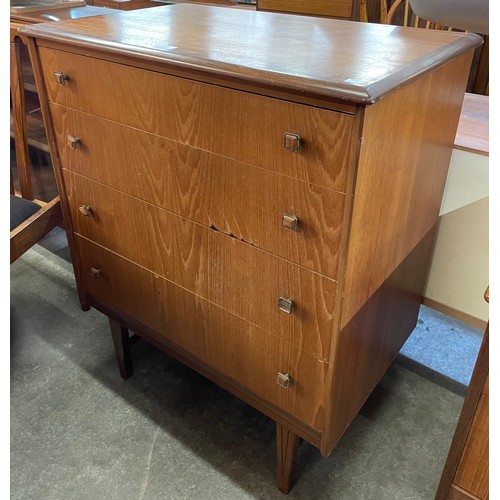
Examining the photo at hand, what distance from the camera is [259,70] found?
0.76 metres

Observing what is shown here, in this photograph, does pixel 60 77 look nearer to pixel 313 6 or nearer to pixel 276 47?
pixel 276 47

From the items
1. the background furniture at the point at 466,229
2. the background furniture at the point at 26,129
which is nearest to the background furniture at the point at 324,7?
the background furniture at the point at 466,229

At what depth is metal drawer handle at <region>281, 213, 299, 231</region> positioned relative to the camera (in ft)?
2.72

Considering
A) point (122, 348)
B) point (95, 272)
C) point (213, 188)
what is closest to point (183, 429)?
point (122, 348)

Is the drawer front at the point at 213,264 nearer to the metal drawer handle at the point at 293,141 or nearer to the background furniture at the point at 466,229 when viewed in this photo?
the metal drawer handle at the point at 293,141

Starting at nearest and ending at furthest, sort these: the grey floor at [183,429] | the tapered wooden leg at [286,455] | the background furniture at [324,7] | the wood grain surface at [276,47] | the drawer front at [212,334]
A: the wood grain surface at [276,47]
the drawer front at [212,334]
the tapered wooden leg at [286,455]
the grey floor at [183,429]
the background furniture at [324,7]

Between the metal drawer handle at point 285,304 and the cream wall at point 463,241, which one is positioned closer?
the metal drawer handle at point 285,304

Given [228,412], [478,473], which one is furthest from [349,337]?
[228,412]

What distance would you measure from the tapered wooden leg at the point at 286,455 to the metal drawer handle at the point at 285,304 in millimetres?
310

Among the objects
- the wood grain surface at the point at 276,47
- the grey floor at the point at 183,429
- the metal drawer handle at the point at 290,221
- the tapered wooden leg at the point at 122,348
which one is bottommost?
the grey floor at the point at 183,429

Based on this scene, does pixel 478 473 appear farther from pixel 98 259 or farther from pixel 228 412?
pixel 98 259

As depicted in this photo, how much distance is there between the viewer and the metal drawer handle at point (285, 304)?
913 millimetres

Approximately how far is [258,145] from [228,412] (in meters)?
0.83

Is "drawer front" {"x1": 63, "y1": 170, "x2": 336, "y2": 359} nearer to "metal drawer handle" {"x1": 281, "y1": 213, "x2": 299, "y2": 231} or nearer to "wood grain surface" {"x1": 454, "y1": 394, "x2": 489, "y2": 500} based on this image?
"metal drawer handle" {"x1": 281, "y1": 213, "x2": 299, "y2": 231}
